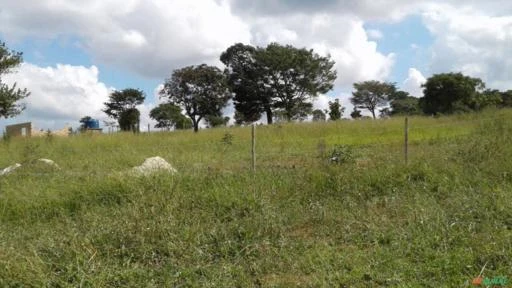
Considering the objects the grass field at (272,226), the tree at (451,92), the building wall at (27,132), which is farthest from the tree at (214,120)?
the grass field at (272,226)

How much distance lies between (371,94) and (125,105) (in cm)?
3203

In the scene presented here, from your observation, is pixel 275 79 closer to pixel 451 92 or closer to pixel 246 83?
pixel 246 83

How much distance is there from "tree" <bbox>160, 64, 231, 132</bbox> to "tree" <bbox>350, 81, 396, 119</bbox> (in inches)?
967

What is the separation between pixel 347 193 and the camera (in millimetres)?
6453

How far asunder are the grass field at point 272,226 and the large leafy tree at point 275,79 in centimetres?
3820

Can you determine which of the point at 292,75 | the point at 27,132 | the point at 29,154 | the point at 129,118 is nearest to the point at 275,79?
the point at 292,75

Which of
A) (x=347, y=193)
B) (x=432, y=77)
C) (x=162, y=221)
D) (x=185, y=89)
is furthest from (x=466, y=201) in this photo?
(x=432, y=77)

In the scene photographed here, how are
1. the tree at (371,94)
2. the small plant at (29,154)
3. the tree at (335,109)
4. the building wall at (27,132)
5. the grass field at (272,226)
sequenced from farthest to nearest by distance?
A: the tree at (371,94) < the tree at (335,109) < the building wall at (27,132) < the small plant at (29,154) < the grass field at (272,226)

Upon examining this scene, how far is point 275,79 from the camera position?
154 feet

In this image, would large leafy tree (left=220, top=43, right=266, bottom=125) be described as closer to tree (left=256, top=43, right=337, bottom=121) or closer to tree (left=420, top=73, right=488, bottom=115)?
tree (left=256, top=43, right=337, bottom=121)

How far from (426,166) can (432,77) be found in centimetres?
4382

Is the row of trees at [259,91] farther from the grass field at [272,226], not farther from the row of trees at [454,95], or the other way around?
the grass field at [272,226]

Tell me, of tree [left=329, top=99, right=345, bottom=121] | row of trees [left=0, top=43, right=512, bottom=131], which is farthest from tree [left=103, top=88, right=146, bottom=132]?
tree [left=329, top=99, right=345, bottom=121]

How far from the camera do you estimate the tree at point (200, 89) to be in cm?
4500
